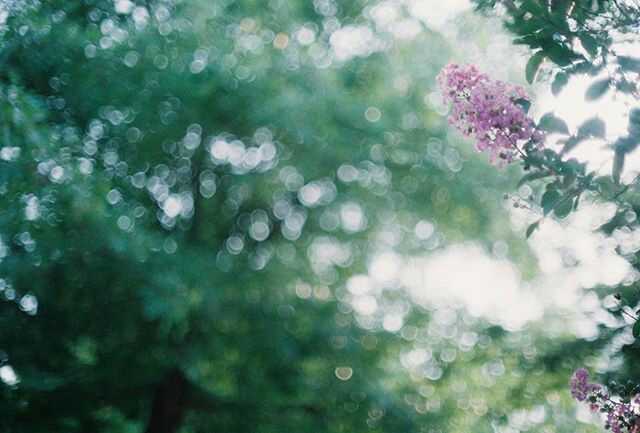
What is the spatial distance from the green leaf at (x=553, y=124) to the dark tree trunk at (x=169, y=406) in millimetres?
3658

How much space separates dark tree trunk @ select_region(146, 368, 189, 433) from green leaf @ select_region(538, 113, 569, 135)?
3.66 meters

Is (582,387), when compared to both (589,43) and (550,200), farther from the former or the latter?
(589,43)

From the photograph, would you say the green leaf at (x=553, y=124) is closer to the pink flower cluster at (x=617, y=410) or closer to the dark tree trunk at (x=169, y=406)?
the pink flower cluster at (x=617, y=410)

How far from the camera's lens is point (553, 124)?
1.81 m

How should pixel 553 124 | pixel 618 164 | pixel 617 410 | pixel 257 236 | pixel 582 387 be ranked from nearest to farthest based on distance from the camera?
pixel 618 164, pixel 553 124, pixel 617 410, pixel 582 387, pixel 257 236

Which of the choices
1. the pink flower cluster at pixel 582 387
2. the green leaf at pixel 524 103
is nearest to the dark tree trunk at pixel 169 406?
the pink flower cluster at pixel 582 387

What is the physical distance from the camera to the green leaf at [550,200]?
1820mm

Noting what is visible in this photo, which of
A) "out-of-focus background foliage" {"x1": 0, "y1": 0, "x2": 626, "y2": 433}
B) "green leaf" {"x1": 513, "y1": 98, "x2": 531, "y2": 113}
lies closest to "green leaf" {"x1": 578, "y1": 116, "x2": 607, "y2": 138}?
"green leaf" {"x1": 513, "y1": 98, "x2": 531, "y2": 113}

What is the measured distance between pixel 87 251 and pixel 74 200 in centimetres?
53

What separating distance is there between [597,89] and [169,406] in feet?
13.1

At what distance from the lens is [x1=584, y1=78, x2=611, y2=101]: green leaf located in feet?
5.73

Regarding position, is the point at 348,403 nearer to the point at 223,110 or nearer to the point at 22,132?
the point at 223,110

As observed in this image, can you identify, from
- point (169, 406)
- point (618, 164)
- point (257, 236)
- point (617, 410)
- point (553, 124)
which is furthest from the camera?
point (257, 236)

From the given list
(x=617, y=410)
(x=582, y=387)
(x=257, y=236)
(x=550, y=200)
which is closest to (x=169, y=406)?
(x=257, y=236)
